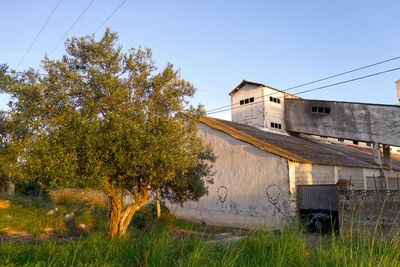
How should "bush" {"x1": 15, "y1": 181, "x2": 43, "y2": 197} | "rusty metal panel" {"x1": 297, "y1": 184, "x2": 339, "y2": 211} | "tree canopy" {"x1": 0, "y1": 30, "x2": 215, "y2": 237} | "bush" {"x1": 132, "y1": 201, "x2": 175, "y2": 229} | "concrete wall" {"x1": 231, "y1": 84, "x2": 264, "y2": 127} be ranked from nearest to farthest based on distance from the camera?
1. "tree canopy" {"x1": 0, "y1": 30, "x2": 215, "y2": 237}
2. "rusty metal panel" {"x1": 297, "y1": 184, "x2": 339, "y2": 211}
3. "bush" {"x1": 132, "y1": 201, "x2": 175, "y2": 229}
4. "concrete wall" {"x1": 231, "y1": 84, "x2": 264, "y2": 127}
5. "bush" {"x1": 15, "y1": 181, "x2": 43, "y2": 197}

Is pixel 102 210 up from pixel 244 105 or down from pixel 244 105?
down

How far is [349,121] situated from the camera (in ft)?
96.4

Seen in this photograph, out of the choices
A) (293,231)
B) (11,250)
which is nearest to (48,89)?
(11,250)

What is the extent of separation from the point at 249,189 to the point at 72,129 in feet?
42.6

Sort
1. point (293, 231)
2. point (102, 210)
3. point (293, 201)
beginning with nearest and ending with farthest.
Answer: point (293, 231) → point (293, 201) → point (102, 210)

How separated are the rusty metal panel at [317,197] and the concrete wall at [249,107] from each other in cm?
1531

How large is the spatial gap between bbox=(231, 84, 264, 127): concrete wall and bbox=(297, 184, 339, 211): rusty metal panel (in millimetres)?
15307

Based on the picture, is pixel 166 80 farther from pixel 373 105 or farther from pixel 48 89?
pixel 373 105

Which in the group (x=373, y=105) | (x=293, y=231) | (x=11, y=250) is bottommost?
(x=11, y=250)

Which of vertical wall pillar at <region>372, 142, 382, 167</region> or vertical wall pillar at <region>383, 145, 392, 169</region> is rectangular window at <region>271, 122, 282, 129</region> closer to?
vertical wall pillar at <region>372, 142, 382, 167</region>

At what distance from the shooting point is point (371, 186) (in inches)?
989

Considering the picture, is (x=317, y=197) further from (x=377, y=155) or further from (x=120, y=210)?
(x=377, y=155)

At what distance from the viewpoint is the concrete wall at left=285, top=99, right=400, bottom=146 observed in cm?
2705

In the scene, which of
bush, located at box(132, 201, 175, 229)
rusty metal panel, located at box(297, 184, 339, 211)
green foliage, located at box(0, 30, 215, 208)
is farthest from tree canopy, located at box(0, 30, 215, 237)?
rusty metal panel, located at box(297, 184, 339, 211)
